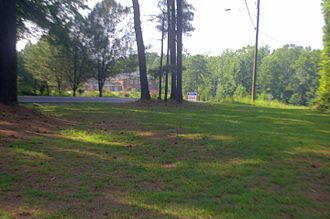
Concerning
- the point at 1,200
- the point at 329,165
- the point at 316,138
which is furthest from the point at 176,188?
the point at 316,138

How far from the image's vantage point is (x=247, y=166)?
197 inches

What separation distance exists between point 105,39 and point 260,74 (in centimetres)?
3827

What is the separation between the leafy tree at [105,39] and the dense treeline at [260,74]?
23.2 m

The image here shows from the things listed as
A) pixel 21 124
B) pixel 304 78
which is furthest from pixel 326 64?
pixel 304 78

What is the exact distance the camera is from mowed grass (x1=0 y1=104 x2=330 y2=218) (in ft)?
10.9

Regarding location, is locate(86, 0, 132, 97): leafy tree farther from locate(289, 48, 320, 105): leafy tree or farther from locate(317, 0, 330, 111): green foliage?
locate(289, 48, 320, 105): leafy tree

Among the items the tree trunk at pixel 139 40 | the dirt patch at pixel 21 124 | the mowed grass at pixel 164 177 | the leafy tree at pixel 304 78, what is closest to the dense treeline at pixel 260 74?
the leafy tree at pixel 304 78

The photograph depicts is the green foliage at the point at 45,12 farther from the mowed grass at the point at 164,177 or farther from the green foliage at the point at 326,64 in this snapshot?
the green foliage at the point at 326,64

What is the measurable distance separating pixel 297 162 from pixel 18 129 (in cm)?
575

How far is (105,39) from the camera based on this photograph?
4006cm

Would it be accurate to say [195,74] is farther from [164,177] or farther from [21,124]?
[164,177]

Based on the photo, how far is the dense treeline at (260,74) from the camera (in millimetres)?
60531

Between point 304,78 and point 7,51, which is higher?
point 304,78

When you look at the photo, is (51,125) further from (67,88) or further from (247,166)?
(67,88)
